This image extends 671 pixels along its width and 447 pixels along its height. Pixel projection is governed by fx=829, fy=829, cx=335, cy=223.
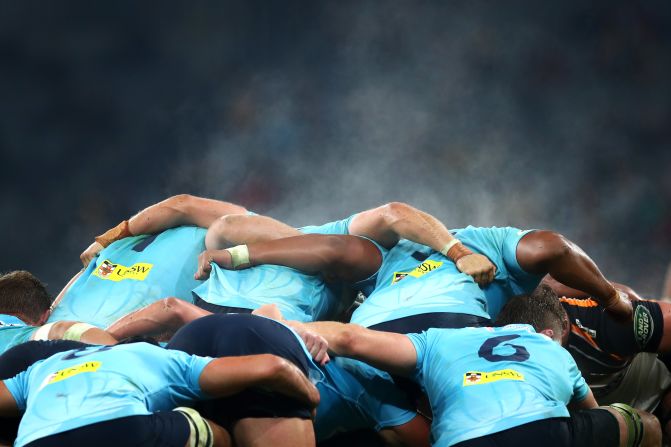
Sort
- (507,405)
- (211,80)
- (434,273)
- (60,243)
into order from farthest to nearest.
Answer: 1. (211,80)
2. (60,243)
3. (434,273)
4. (507,405)

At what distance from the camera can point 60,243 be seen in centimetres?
453

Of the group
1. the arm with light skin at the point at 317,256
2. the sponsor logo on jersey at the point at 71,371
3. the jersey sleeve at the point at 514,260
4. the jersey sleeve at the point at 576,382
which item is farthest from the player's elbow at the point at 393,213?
the sponsor logo on jersey at the point at 71,371

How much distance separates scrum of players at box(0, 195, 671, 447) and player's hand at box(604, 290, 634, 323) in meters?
0.01

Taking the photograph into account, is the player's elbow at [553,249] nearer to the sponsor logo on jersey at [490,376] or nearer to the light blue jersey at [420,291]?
the light blue jersey at [420,291]

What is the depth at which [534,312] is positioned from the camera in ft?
8.79

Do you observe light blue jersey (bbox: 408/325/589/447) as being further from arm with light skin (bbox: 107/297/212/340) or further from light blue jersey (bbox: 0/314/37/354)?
light blue jersey (bbox: 0/314/37/354)

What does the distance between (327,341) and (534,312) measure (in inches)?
31.2

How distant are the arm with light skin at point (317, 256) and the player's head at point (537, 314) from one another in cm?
46

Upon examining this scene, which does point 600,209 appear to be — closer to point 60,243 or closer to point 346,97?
point 346,97

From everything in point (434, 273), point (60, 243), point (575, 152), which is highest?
point (575, 152)

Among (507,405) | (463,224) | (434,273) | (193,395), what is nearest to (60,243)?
(463,224)

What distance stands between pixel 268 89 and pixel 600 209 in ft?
6.69

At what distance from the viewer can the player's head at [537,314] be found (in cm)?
267

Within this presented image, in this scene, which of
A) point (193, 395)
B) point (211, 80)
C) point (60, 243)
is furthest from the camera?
point (211, 80)
